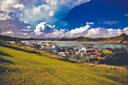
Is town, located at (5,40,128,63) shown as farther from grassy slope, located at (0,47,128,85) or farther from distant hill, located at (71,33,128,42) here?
grassy slope, located at (0,47,128,85)

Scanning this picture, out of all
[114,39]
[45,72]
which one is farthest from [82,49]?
[45,72]

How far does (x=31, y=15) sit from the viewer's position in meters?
11.3

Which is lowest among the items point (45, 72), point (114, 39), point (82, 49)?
point (45, 72)

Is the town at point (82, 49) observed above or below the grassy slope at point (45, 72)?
above

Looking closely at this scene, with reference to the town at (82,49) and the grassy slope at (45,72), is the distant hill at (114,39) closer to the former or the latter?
the town at (82,49)

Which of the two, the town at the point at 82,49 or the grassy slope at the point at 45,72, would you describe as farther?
the town at the point at 82,49

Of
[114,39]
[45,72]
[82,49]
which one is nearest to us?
[45,72]

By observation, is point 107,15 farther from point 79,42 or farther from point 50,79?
point 50,79

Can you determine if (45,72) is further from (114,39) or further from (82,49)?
(114,39)

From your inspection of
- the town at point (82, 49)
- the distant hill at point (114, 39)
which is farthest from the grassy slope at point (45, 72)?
the distant hill at point (114, 39)

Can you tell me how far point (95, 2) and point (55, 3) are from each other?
1.32m

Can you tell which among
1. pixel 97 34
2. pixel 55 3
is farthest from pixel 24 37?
pixel 97 34

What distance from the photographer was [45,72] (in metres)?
10.7

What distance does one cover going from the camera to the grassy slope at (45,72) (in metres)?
10.3
